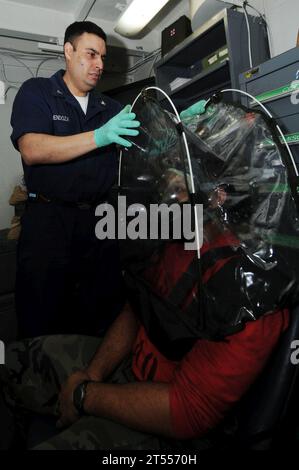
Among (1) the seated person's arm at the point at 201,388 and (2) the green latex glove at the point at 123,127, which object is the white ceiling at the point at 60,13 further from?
(1) the seated person's arm at the point at 201,388

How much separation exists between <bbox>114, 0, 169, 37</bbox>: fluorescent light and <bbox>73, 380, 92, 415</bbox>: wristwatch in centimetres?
231

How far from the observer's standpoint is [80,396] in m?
0.84

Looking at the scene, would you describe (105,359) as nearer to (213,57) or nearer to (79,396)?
(79,396)

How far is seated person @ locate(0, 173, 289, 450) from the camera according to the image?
25.1 inches

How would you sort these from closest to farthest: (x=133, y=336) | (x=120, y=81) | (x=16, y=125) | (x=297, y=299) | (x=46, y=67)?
(x=297, y=299), (x=133, y=336), (x=16, y=125), (x=46, y=67), (x=120, y=81)

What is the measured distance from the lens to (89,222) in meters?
1.51

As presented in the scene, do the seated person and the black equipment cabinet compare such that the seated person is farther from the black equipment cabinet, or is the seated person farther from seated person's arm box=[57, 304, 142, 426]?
the black equipment cabinet

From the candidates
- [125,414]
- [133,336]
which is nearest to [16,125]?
→ [133,336]

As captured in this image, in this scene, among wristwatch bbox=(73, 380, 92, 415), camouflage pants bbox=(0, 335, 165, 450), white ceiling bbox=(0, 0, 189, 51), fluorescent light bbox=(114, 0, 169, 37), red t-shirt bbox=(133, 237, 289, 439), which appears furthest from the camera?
white ceiling bbox=(0, 0, 189, 51)

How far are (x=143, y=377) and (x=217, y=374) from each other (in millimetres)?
293

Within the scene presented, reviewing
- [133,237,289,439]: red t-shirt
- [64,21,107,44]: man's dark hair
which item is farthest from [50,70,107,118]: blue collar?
[133,237,289,439]: red t-shirt

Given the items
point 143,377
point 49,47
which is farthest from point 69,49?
point 143,377
